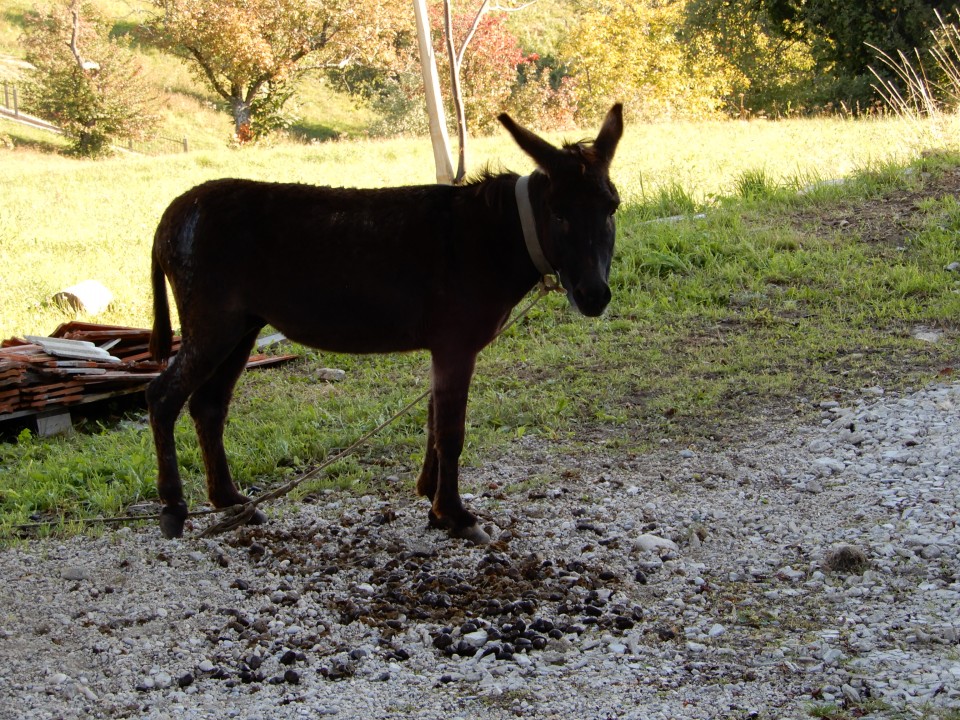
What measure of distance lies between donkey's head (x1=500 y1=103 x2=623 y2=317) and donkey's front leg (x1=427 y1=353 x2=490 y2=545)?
703mm

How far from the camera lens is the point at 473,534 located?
4.72 meters

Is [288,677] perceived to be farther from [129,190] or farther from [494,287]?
[129,190]

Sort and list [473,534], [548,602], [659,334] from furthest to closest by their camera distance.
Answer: [659,334] < [473,534] < [548,602]

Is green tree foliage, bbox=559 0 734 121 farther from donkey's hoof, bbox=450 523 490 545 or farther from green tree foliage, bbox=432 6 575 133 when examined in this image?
donkey's hoof, bbox=450 523 490 545

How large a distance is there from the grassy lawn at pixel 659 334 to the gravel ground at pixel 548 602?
69 cm

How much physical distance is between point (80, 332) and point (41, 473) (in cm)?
256

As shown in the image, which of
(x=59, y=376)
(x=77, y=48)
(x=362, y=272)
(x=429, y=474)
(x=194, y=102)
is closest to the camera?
(x=362, y=272)

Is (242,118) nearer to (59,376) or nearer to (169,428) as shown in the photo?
(59,376)

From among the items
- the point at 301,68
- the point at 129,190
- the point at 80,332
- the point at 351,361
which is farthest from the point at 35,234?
the point at 301,68

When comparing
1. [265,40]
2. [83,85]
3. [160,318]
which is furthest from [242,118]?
[160,318]

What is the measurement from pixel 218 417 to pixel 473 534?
1.49 metres

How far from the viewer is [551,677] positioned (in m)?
3.52

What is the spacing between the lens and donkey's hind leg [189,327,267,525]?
4957mm

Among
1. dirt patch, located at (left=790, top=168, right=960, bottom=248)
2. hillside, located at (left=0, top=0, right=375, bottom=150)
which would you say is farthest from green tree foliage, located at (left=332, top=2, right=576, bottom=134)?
dirt patch, located at (left=790, top=168, right=960, bottom=248)
